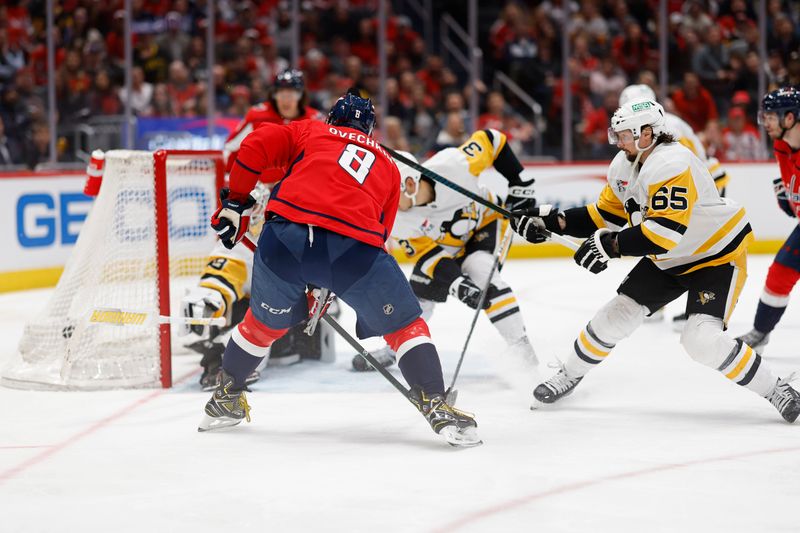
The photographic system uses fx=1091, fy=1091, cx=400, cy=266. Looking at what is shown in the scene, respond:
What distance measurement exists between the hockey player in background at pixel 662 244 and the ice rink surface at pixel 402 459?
0.19 metres

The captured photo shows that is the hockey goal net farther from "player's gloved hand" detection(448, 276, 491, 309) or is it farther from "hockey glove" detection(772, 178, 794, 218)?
"hockey glove" detection(772, 178, 794, 218)

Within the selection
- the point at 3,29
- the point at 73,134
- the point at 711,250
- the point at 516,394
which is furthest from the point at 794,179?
the point at 3,29

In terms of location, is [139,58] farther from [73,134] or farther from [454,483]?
[454,483]

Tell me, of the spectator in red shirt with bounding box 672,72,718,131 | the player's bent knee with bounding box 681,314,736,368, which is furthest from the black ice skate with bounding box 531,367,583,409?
the spectator in red shirt with bounding box 672,72,718,131

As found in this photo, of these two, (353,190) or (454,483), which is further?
(353,190)

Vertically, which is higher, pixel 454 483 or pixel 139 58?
pixel 139 58

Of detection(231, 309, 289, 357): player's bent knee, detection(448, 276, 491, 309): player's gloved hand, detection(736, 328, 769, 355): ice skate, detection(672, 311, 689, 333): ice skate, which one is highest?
detection(231, 309, 289, 357): player's bent knee

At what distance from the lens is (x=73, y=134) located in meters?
7.87

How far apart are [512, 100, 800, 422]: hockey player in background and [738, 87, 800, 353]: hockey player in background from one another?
90 cm

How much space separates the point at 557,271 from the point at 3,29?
4.59 m

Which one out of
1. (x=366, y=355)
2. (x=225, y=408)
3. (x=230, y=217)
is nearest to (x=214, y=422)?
(x=225, y=408)

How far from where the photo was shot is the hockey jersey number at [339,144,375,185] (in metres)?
3.17

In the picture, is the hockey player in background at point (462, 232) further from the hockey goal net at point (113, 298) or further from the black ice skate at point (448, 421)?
the black ice skate at point (448, 421)

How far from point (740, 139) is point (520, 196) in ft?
16.5
